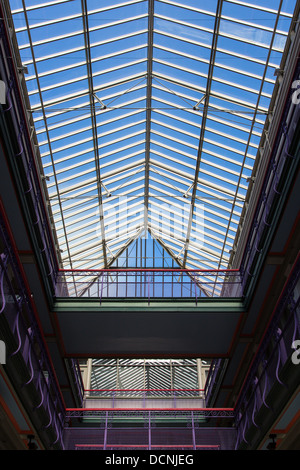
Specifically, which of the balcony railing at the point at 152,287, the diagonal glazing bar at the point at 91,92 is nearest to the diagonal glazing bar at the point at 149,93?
the diagonal glazing bar at the point at 91,92

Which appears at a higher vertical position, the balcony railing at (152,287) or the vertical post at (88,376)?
the vertical post at (88,376)

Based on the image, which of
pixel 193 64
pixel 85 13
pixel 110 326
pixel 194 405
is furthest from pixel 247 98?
pixel 194 405

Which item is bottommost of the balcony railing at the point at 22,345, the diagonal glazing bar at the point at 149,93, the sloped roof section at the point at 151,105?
the balcony railing at the point at 22,345

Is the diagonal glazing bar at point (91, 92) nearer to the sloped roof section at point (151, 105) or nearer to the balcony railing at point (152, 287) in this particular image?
the sloped roof section at point (151, 105)

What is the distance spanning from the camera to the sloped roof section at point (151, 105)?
1688cm

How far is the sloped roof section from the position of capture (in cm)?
1688

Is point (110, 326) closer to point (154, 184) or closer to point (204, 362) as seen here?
point (154, 184)

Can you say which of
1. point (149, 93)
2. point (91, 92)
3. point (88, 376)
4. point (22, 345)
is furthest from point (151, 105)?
point (88, 376)

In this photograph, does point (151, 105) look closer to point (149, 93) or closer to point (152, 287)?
point (149, 93)

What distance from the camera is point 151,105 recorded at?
22.1 meters

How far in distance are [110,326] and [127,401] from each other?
1201cm

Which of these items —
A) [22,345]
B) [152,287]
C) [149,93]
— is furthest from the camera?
[149,93]

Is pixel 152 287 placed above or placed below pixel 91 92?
below

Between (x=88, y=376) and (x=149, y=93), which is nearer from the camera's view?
(x=149, y=93)
